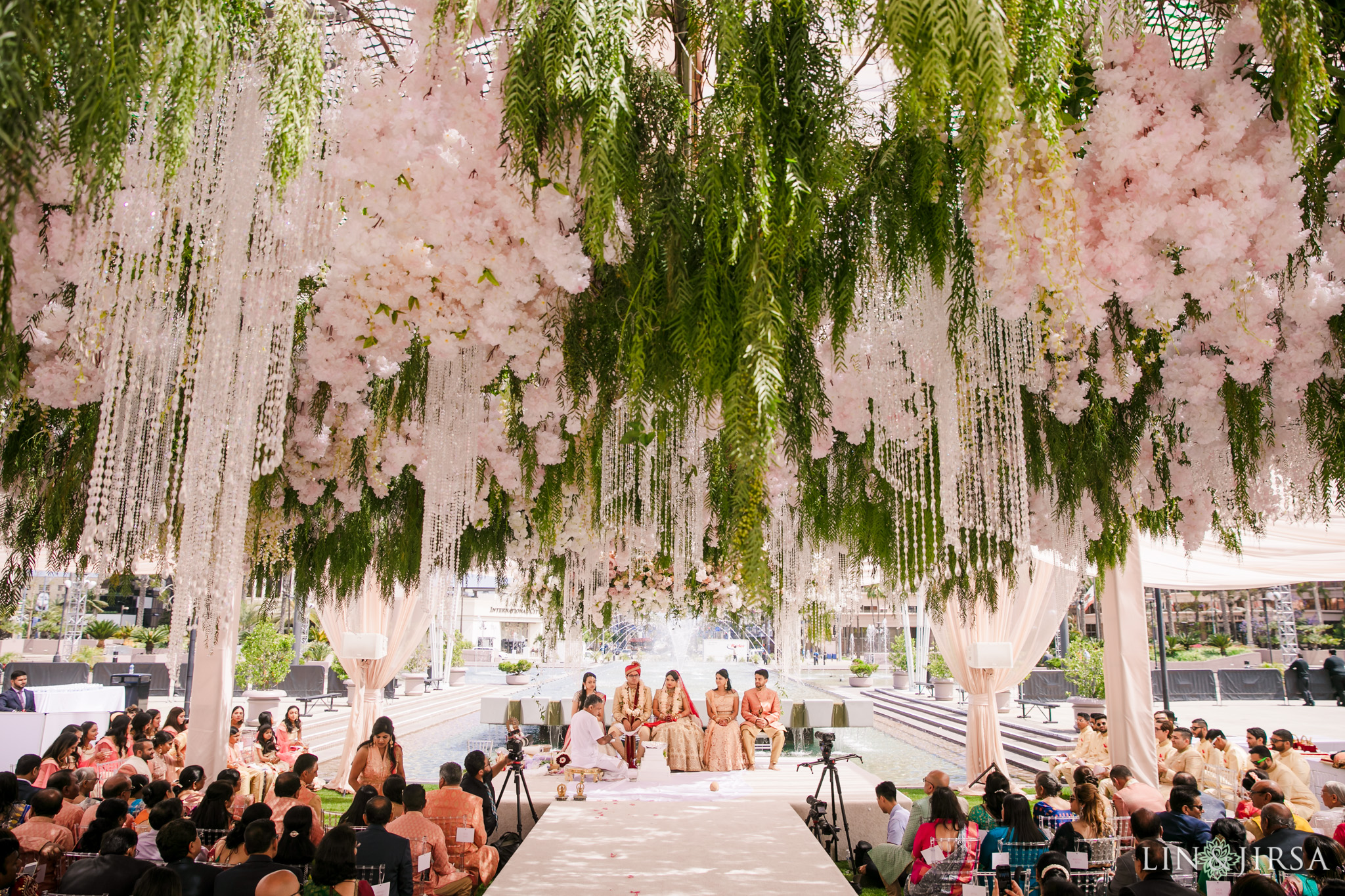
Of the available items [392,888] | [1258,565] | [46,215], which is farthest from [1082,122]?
[1258,565]

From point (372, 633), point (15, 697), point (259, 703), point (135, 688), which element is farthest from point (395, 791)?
point (135, 688)

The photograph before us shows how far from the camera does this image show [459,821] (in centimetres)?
481

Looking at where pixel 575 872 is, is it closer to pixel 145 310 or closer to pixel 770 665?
pixel 145 310

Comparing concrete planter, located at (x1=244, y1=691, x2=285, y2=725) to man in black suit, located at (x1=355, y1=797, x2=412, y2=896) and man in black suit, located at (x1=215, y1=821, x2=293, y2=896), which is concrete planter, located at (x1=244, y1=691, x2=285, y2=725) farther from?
man in black suit, located at (x1=215, y1=821, x2=293, y2=896)

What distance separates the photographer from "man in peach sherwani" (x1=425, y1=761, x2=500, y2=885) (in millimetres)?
4777

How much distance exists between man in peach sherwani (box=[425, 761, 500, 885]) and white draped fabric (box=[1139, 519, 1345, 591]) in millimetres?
5578

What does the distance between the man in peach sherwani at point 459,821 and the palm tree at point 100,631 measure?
2299cm

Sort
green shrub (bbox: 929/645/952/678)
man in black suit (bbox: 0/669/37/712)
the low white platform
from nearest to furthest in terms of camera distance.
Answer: the low white platform, man in black suit (bbox: 0/669/37/712), green shrub (bbox: 929/645/952/678)

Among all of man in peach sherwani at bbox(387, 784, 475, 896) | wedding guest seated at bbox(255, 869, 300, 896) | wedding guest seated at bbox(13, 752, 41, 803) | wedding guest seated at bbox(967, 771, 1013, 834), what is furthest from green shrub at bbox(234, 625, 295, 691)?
wedding guest seated at bbox(967, 771, 1013, 834)

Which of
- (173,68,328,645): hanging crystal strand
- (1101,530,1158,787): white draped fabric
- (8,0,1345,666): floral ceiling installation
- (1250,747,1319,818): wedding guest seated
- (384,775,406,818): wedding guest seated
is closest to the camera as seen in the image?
(8,0,1345,666): floral ceiling installation

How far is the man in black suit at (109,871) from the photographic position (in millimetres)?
3117

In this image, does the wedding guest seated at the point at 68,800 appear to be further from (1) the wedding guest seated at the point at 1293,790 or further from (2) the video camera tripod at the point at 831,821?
(1) the wedding guest seated at the point at 1293,790

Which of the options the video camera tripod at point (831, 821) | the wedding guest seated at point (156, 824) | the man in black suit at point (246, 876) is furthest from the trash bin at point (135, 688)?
the man in black suit at point (246, 876)

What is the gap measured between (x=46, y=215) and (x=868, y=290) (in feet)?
7.17
